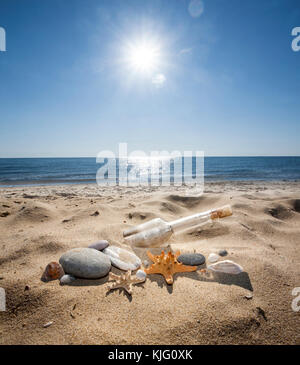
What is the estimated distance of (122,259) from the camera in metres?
2.16

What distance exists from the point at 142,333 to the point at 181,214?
3507 millimetres

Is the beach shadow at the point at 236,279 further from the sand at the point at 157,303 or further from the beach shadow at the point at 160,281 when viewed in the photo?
the beach shadow at the point at 160,281

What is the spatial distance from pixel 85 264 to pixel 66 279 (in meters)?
0.21

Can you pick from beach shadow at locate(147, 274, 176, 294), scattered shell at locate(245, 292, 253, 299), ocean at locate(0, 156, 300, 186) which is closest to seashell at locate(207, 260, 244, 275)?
scattered shell at locate(245, 292, 253, 299)

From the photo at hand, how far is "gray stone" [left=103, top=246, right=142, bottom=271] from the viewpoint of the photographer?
6.74 ft

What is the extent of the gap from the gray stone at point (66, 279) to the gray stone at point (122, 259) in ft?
1.44

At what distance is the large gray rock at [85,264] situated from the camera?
5.98 feet

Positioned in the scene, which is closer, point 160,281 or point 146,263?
point 160,281

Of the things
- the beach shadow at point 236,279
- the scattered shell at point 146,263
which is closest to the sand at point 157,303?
the beach shadow at point 236,279

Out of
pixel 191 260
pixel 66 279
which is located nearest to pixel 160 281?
pixel 191 260

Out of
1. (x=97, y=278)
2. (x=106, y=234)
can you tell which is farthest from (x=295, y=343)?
(x=106, y=234)

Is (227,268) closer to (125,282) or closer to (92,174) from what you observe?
(125,282)

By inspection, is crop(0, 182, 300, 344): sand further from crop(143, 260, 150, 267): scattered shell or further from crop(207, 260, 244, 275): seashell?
crop(143, 260, 150, 267): scattered shell
